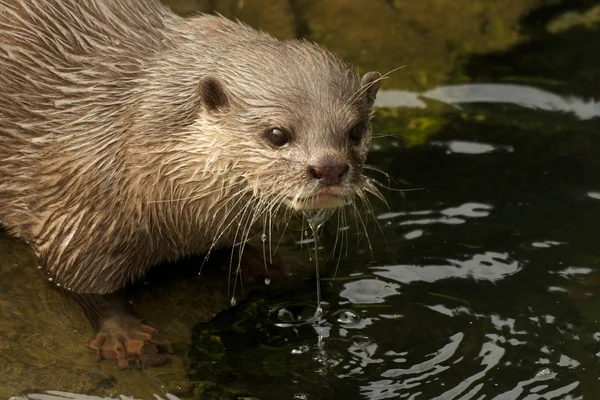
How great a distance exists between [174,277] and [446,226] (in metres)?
1.13

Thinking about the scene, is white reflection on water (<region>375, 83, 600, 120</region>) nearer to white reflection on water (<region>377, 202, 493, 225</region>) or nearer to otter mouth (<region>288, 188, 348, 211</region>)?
white reflection on water (<region>377, 202, 493, 225</region>)

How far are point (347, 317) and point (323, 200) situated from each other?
72cm

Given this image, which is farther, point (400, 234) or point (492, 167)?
point (492, 167)

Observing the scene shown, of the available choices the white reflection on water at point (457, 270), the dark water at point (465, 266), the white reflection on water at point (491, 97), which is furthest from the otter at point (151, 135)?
the white reflection on water at point (491, 97)

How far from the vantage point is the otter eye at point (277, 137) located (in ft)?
12.2

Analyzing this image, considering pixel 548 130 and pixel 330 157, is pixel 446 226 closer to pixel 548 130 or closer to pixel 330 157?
pixel 548 130

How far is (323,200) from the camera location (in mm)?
3629

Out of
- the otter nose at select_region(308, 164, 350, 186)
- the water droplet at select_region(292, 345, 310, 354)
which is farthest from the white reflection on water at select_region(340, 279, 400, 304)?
the otter nose at select_region(308, 164, 350, 186)

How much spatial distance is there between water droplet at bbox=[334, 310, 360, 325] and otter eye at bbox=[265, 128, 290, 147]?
0.80 metres

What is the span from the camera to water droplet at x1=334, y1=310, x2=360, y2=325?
418 centimetres

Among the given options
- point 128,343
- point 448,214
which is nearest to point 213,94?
point 128,343

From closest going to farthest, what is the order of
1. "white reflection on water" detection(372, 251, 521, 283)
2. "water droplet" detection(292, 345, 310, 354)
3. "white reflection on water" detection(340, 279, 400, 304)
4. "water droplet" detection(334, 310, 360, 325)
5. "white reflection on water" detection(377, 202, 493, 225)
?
"water droplet" detection(292, 345, 310, 354) < "water droplet" detection(334, 310, 360, 325) < "white reflection on water" detection(340, 279, 400, 304) < "white reflection on water" detection(372, 251, 521, 283) < "white reflection on water" detection(377, 202, 493, 225)

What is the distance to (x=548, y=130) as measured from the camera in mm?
5242

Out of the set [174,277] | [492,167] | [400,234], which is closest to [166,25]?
[174,277]
